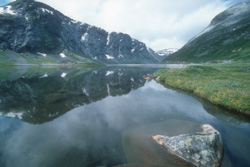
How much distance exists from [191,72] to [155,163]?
3813 centimetres

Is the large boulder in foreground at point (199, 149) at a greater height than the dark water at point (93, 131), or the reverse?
→ the large boulder in foreground at point (199, 149)

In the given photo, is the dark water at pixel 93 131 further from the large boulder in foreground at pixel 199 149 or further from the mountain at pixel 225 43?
the mountain at pixel 225 43

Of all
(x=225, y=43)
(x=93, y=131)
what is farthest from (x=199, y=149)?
A: (x=225, y=43)

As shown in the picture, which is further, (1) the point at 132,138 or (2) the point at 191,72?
(2) the point at 191,72

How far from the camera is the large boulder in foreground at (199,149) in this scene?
7.19 metres

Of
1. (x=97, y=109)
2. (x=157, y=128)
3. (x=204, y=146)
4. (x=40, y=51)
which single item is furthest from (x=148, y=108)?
(x=40, y=51)

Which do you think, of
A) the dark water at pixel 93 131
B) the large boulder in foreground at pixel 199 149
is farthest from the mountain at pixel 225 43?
the large boulder in foreground at pixel 199 149

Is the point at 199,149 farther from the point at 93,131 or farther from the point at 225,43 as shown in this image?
the point at 225,43

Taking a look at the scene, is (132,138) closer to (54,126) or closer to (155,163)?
(155,163)

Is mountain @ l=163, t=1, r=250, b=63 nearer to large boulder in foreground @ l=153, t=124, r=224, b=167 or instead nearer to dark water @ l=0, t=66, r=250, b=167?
dark water @ l=0, t=66, r=250, b=167

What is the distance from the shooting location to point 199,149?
7.46 m

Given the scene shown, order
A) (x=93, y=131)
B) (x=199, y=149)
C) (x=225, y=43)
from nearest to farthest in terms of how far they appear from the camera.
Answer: (x=199, y=149)
(x=93, y=131)
(x=225, y=43)

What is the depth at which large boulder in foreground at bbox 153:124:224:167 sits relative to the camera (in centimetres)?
719

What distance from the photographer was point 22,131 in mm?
10703
